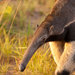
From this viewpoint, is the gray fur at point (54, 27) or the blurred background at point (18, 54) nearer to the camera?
the gray fur at point (54, 27)

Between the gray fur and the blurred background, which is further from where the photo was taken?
the blurred background

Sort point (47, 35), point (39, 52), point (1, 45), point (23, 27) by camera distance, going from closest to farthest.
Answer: point (47, 35), point (39, 52), point (1, 45), point (23, 27)

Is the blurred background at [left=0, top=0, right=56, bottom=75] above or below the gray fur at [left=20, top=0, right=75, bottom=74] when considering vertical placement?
below

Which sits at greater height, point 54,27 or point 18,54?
point 54,27

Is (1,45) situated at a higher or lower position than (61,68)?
lower

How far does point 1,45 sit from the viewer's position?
18.8ft

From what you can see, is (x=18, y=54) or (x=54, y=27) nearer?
(x=54, y=27)

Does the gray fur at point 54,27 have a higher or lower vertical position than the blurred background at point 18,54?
higher

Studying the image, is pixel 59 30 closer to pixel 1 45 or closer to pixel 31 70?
pixel 31 70

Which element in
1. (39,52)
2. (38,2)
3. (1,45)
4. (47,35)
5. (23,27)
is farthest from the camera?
(38,2)

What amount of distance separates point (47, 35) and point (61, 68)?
1.79 ft

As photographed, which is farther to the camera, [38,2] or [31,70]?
[38,2]

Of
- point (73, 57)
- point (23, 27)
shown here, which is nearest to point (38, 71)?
point (73, 57)

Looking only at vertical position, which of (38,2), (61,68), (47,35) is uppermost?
(47,35)
